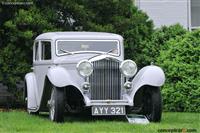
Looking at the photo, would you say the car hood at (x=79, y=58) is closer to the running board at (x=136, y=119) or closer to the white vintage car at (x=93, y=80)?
the white vintage car at (x=93, y=80)

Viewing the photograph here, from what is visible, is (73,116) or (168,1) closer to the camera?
(73,116)

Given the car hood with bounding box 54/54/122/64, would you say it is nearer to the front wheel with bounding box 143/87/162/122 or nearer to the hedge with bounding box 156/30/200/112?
the front wheel with bounding box 143/87/162/122

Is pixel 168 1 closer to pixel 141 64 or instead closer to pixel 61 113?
pixel 141 64

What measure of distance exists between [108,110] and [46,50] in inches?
101

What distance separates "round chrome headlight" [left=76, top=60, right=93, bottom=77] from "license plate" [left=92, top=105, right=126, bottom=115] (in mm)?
702

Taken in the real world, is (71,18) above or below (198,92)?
above

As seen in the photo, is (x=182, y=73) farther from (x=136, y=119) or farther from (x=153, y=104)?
(x=136, y=119)

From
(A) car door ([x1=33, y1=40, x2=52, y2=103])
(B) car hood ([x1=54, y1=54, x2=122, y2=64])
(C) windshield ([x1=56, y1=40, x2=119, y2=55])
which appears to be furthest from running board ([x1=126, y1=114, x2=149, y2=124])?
(A) car door ([x1=33, y1=40, x2=52, y2=103])

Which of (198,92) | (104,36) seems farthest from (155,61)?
(104,36)

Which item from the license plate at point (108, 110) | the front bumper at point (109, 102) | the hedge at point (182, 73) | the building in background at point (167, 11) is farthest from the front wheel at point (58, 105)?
the building in background at point (167, 11)

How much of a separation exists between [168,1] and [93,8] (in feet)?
16.8

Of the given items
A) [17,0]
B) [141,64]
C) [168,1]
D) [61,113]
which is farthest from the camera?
[168,1]

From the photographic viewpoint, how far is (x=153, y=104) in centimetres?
1180

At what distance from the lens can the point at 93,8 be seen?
55.8 ft
